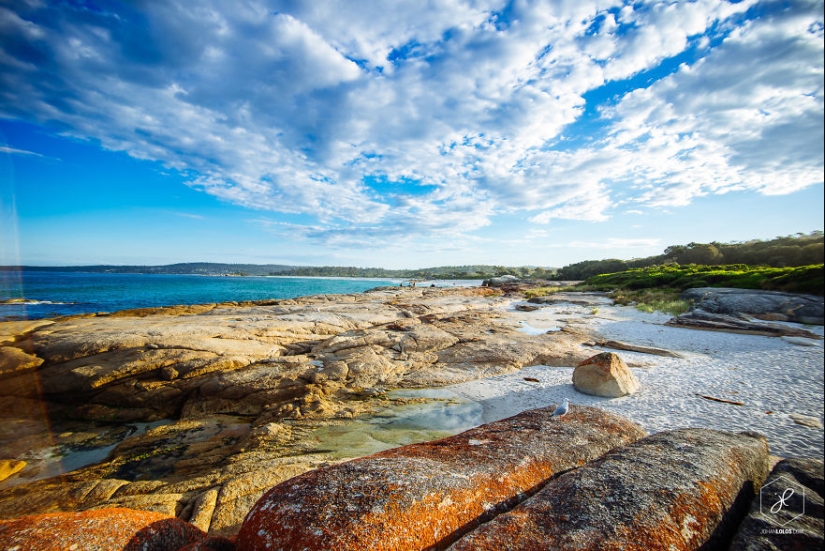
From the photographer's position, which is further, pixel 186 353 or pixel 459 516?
pixel 186 353

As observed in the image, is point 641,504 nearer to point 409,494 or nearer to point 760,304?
point 409,494

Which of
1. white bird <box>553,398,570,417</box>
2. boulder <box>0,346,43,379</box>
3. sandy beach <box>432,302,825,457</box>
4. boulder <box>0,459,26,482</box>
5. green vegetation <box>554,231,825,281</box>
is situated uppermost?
green vegetation <box>554,231,825,281</box>

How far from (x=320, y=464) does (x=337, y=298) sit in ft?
90.0

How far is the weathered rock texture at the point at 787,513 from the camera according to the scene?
251cm

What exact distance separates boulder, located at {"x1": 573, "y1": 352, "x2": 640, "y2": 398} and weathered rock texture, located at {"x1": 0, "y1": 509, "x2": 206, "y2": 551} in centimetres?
982

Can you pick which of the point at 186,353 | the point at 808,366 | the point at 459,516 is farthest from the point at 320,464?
the point at 808,366

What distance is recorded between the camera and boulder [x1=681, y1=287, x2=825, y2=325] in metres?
3.29

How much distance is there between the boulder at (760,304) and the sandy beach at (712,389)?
3.27ft

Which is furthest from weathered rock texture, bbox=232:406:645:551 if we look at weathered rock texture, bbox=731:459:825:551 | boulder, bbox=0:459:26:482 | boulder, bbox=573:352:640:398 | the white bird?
boulder, bbox=0:459:26:482

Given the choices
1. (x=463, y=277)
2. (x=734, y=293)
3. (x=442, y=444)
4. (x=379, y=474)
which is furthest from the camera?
(x=463, y=277)

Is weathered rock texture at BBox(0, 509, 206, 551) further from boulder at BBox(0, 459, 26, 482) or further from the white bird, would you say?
boulder at BBox(0, 459, 26, 482)

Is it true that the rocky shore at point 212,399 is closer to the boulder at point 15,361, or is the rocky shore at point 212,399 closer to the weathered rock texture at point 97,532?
the boulder at point 15,361

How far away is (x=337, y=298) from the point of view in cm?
3275

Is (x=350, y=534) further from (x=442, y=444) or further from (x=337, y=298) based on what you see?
(x=337, y=298)
